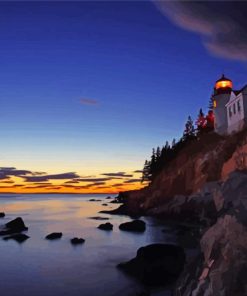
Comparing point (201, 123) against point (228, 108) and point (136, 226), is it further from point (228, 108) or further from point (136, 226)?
point (136, 226)

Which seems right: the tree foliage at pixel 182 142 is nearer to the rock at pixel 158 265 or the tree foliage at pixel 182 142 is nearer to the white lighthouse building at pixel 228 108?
the white lighthouse building at pixel 228 108

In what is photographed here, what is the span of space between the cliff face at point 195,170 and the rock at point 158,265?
1996 centimetres

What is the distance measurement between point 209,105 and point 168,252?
7129 cm

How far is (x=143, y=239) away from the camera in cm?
3919

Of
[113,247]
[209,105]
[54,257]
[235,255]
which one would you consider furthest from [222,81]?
[235,255]

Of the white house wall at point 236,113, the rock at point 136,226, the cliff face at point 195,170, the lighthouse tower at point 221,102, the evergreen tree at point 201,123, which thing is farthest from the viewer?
the evergreen tree at point 201,123

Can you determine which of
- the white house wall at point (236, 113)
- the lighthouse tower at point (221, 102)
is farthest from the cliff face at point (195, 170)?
the white house wall at point (236, 113)

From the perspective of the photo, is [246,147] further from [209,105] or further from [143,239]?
[209,105]

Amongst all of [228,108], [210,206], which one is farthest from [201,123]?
[210,206]

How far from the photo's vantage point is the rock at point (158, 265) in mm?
19719

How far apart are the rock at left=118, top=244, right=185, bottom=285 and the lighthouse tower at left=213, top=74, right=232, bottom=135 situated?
37.0 metres

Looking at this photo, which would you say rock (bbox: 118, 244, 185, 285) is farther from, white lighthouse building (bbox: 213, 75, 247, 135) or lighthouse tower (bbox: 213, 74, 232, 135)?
lighthouse tower (bbox: 213, 74, 232, 135)

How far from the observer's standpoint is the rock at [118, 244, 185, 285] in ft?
64.7

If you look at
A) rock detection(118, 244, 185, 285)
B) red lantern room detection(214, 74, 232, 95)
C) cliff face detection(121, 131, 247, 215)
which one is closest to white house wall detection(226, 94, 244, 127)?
cliff face detection(121, 131, 247, 215)
